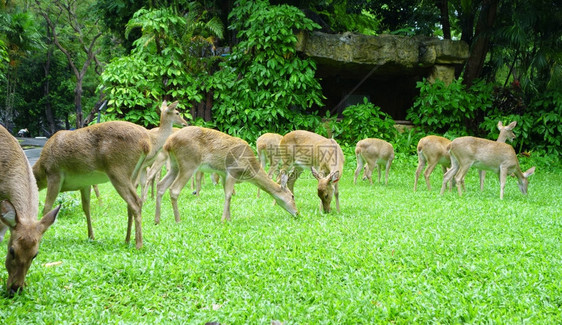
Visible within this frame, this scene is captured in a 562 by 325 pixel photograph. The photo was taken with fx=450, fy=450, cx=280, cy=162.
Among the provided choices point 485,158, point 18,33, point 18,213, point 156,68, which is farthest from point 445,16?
point 18,33

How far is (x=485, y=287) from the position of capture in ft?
13.0

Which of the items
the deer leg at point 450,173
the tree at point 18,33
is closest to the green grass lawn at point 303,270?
the deer leg at point 450,173

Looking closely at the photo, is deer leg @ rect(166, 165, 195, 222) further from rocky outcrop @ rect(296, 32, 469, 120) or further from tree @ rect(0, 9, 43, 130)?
tree @ rect(0, 9, 43, 130)

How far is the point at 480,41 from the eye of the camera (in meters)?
16.8

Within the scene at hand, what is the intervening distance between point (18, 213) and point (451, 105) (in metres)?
14.8

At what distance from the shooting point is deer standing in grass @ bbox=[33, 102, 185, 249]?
190 inches

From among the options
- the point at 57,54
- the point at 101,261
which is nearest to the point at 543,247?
the point at 101,261

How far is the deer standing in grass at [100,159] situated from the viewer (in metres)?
4.82

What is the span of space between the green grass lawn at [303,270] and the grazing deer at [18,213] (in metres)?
0.29

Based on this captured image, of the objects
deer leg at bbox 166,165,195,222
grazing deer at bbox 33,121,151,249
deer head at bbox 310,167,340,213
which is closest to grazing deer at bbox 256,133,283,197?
deer head at bbox 310,167,340,213

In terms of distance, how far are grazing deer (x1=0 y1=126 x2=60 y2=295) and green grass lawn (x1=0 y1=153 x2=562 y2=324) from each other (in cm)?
29

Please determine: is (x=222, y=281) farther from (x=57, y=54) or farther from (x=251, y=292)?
(x=57, y=54)

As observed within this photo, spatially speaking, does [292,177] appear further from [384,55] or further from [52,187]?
[384,55]

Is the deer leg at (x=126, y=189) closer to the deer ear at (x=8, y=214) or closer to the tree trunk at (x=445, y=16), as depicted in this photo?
the deer ear at (x=8, y=214)
